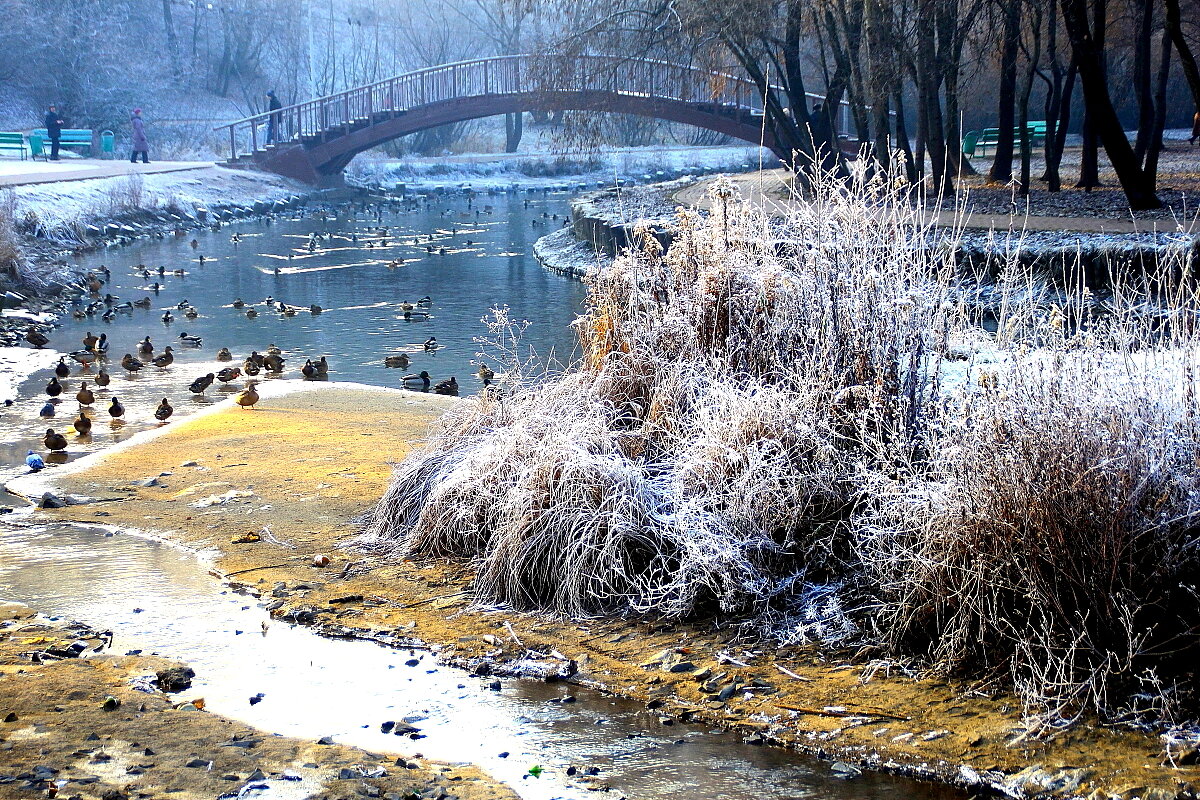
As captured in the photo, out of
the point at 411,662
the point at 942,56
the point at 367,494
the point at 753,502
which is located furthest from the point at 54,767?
the point at 942,56

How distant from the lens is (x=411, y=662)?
5.17 metres

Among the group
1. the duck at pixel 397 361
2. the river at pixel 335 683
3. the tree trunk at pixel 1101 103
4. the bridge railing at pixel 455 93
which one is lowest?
the river at pixel 335 683

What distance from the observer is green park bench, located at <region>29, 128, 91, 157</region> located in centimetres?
3438

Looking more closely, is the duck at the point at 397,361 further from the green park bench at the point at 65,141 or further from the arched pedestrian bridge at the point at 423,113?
the green park bench at the point at 65,141

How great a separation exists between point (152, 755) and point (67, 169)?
95.0 feet

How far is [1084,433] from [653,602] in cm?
Answer: 207

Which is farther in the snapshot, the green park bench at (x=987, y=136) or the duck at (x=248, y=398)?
the green park bench at (x=987, y=136)

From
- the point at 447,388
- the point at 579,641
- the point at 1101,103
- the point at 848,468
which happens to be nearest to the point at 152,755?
the point at 579,641

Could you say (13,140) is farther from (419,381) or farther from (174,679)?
(174,679)

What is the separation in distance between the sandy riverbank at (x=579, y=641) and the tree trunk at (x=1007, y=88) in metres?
12.7

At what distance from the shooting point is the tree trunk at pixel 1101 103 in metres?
15.1

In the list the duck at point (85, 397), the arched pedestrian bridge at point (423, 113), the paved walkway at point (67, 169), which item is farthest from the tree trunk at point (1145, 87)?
the paved walkway at point (67, 169)

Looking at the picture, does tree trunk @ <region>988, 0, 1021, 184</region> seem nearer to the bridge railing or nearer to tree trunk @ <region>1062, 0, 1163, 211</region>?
tree trunk @ <region>1062, 0, 1163, 211</region>

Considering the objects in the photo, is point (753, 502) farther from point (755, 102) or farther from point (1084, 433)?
point (755, 102)
